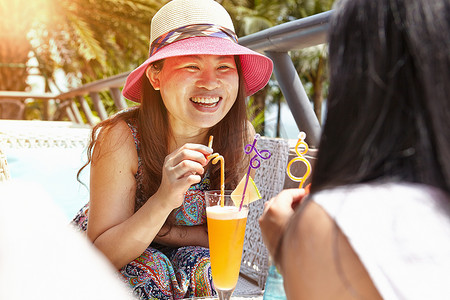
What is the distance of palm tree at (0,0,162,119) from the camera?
32.2 feet

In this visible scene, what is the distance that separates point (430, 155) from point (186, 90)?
135 centimetres

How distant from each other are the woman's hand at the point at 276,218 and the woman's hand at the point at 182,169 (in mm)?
624

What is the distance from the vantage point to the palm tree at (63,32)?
981 cm

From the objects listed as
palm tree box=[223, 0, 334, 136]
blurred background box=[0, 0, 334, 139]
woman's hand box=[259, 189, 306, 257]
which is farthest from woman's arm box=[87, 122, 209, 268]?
palm tree box=[223, 0, 334, 136]

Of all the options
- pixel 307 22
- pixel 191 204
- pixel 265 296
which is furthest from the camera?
pixel 191 204

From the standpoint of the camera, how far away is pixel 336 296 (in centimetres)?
73

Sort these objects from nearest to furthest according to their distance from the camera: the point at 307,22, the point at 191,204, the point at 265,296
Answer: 1. the point at 265,296
2. the point at 307,22
3. the point at 191,204

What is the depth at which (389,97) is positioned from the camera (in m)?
0.71

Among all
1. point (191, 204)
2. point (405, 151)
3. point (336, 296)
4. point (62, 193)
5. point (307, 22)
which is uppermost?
point (307, 22)

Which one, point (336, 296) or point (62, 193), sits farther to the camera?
point (62, 193)

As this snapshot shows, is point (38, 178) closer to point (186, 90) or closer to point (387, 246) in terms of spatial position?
point (186, 90)

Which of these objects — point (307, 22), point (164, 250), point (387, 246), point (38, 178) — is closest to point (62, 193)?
point (38, 178)

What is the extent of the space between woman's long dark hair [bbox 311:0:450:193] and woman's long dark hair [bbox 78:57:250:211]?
1.39 m

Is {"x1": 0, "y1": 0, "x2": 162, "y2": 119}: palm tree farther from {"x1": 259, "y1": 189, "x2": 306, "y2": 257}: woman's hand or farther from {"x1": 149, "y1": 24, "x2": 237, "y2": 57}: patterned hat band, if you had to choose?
{"x1": 259, "y1": 189, "x2": 306, "y2": 257}: woman's hand
